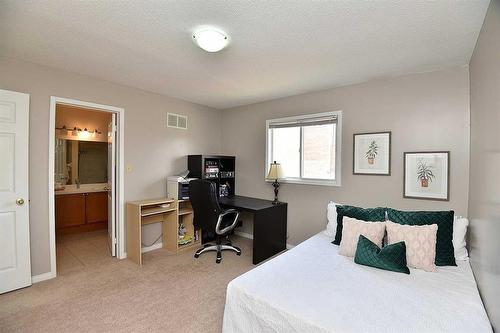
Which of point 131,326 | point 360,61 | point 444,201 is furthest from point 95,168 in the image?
point 444,201

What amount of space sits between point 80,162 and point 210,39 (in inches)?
163

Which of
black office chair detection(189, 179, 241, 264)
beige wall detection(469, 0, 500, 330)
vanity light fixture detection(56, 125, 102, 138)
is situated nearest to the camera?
beige wall detection(469, 0, 500, 330)

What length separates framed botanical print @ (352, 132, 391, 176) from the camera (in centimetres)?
278

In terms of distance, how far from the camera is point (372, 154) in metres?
2.88

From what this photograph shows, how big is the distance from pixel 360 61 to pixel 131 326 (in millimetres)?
3171

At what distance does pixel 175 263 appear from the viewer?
311 cm

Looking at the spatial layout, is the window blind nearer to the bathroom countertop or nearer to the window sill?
the window sill

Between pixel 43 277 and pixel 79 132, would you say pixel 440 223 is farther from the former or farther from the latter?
pixel 79 132

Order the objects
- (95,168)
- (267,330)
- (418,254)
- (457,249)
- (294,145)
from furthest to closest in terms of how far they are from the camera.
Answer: (95,168), (294,145), (457,249), (418,254), (267,330)

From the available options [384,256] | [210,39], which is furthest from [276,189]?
[210,39]

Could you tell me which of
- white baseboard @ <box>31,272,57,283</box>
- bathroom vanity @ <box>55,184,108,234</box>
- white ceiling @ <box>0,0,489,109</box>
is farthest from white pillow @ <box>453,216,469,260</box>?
bathroom vanity @ <box>55,184,108,234</box>

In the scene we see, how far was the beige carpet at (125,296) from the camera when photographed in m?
1.92

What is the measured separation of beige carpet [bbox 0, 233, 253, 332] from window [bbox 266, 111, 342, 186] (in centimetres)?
151

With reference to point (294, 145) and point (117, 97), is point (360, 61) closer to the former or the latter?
point (294, 145)
